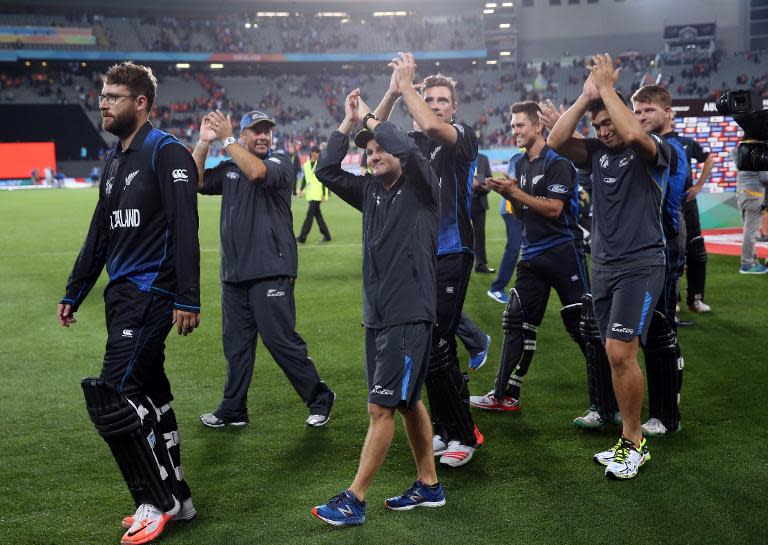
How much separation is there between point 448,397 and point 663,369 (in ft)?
4.98

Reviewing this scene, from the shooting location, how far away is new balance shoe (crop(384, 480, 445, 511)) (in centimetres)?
470

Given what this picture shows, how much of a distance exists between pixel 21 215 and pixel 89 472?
22690 mm

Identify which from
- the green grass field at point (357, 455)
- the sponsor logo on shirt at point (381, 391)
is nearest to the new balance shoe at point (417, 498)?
the green grass field at point (357, 455)

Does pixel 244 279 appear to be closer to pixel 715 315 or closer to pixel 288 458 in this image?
pixel 288 458

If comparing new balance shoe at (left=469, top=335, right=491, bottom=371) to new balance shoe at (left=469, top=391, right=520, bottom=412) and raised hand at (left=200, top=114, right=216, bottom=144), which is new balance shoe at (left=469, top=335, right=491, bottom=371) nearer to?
new balance shoe at (left=469, top=391, right=520, bottom=412)

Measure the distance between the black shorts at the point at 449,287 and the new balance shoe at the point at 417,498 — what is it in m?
1.07

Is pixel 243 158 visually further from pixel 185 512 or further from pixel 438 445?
pixel 185 512

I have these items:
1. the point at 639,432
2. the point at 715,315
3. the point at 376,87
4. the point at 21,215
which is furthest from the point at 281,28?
the point at 639,432

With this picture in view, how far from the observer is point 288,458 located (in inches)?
222

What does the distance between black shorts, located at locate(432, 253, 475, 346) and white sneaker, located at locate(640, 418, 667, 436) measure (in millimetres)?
1569

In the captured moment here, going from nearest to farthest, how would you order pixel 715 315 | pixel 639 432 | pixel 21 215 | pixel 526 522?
pixel 526 522, pixel 639 432, pixel 715 315, pixel 21 215

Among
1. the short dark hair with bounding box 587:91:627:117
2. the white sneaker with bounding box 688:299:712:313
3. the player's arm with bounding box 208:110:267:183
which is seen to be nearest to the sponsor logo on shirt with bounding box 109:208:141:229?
the player's arm with bounding box 208:110:267:183

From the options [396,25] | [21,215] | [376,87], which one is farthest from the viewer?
[396,25]

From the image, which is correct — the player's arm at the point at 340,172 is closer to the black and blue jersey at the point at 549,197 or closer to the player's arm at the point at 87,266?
the player's arm at the point at 87,266
